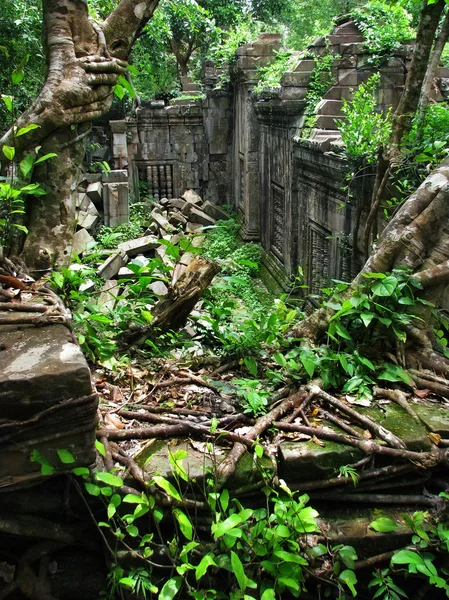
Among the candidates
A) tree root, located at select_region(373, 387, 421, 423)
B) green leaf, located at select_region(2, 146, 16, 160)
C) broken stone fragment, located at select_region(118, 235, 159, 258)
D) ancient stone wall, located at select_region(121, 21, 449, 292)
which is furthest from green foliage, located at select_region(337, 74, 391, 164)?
broken stone fragment, located at select_region(118, 235, 159, 258)

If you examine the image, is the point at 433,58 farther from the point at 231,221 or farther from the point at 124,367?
the point at 231,221

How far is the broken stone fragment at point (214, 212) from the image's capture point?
53.6 ft

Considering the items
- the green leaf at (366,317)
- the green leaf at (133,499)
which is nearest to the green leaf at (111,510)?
the green leaf at (133,499)

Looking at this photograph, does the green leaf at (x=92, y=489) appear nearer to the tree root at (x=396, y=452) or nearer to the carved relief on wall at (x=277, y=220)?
the tree root at (x=396, y=452)

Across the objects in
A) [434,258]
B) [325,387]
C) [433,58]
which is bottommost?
[325,387]

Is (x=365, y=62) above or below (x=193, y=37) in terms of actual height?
below

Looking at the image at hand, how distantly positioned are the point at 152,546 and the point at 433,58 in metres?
5.46

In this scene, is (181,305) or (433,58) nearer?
(181,305)

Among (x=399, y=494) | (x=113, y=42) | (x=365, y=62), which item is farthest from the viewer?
(x=365, y=62)

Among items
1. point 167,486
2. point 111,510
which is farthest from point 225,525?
point 111,510

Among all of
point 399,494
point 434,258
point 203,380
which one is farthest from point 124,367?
point 434,258

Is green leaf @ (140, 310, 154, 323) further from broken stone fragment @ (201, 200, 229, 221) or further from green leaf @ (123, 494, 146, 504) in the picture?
broken stone fragment @ (201, 200, 229, 221)

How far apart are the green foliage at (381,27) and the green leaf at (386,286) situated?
6.32 metres

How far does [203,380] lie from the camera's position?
149 inches
